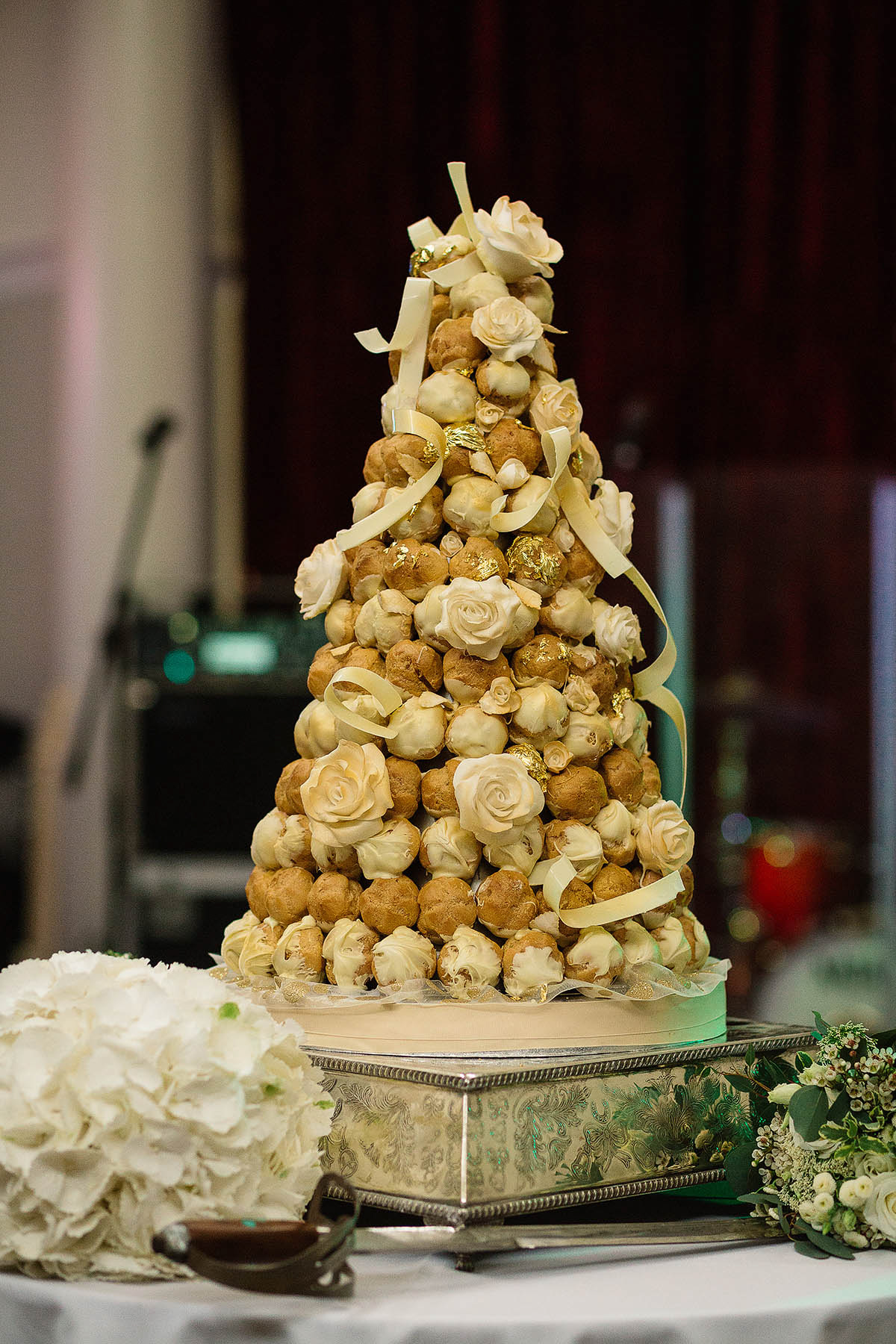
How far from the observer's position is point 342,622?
1342 millimetres

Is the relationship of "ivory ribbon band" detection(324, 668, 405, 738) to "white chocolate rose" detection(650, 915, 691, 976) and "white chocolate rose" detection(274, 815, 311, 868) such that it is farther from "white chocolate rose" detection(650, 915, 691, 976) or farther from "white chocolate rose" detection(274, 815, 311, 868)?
"white chocolate rose" detection(650, 915, 691, 976)

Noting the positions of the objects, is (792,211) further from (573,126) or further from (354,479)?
(354,479)

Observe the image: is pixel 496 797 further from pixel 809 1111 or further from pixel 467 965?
pixel 809 1111

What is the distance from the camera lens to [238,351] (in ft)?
18.7

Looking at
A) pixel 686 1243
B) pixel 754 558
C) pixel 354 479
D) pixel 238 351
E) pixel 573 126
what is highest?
pixel 573 126

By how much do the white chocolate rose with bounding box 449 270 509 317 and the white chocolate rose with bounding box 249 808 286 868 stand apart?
47cm

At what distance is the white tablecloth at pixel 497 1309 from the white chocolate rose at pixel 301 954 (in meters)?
0.25

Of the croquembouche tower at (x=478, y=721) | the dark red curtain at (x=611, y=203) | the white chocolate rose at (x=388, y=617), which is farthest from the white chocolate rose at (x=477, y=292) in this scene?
the dark red curtain at (x=611, y=203)

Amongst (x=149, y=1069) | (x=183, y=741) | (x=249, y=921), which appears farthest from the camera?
(x=183, y=741)

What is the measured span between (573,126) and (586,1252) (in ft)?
15.5

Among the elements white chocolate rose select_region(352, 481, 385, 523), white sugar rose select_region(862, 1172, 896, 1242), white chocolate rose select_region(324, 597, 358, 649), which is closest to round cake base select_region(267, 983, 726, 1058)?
white sugar rose select_region(862, 1172, 896, 1242)

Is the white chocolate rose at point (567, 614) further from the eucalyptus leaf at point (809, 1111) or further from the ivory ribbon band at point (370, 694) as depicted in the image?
the eucalyptus leaf at point (809, 1111)

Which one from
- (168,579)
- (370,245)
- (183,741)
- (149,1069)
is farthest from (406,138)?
(149,1069)

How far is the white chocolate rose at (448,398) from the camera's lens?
52.6 inches
